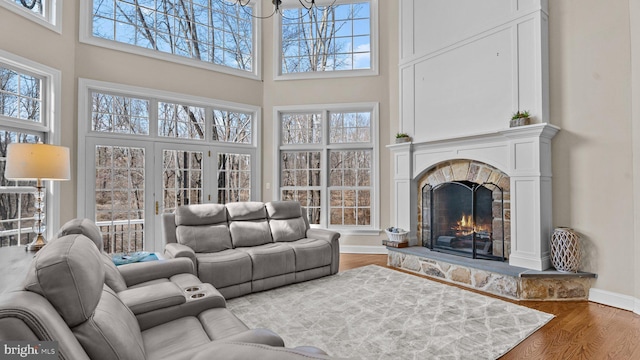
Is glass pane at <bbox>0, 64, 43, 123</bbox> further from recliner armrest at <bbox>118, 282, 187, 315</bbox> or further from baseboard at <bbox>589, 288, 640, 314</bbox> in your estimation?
baseboard at <bbox>589, 288, 640, 314</bbox>

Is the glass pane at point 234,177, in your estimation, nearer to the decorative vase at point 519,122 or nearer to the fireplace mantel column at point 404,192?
the fireplace mantel column at point 404,192

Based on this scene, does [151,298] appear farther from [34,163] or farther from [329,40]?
[329,40]

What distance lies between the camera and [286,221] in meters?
4.54

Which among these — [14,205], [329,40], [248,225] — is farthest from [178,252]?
[329,40]

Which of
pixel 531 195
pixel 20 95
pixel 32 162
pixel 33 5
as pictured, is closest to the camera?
pixel 32 162

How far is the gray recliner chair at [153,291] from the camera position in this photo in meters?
1.79

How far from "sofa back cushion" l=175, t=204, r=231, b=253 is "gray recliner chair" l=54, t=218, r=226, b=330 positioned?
109 centimetres

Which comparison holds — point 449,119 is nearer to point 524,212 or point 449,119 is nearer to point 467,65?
point 467,65

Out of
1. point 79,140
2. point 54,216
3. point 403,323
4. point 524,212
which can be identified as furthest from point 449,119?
point 54,216

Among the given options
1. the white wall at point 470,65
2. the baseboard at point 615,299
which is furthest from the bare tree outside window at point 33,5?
the baseboard at point 615,299

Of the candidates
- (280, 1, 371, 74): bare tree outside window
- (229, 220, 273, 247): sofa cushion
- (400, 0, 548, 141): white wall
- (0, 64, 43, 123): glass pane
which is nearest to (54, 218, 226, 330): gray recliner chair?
(229, 220, 273, 247): sofa cushion

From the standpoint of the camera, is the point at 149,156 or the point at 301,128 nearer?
the point at 149,156

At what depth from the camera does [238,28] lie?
5914 mm

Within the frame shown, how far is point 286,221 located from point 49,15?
3.99m
